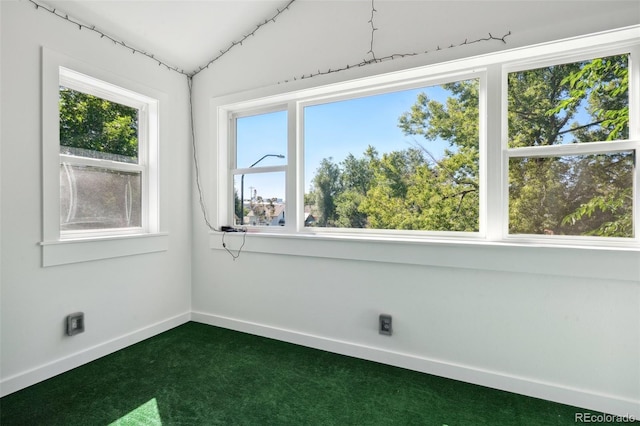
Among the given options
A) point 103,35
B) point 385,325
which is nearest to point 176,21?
point 103,35

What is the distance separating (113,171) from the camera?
8.68 feet

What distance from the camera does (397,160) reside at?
245 centimetres

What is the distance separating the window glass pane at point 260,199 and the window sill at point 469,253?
26 centimetres

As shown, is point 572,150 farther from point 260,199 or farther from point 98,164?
point 98,164

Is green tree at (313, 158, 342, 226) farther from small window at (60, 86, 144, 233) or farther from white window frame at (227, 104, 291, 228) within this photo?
small window at (60, 86, 144, 233)

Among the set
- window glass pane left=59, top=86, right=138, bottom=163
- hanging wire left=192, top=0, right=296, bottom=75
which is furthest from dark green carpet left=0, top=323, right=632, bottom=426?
hanging wire left=192, top=0, right=296, bottom=75

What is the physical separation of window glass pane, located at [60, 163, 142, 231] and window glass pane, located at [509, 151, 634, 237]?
9.89 ft

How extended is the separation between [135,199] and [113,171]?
12.0 inches

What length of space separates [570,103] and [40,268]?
354 cm

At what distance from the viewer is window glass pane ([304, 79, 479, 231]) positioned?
2.25 m

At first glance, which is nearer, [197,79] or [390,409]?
[390,409]

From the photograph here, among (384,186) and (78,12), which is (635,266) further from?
(78,12)

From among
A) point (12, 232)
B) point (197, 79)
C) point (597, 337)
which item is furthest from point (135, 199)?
point (597, 337)

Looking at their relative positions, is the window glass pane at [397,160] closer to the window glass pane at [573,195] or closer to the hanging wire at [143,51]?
the window glass pane at [573,195]
